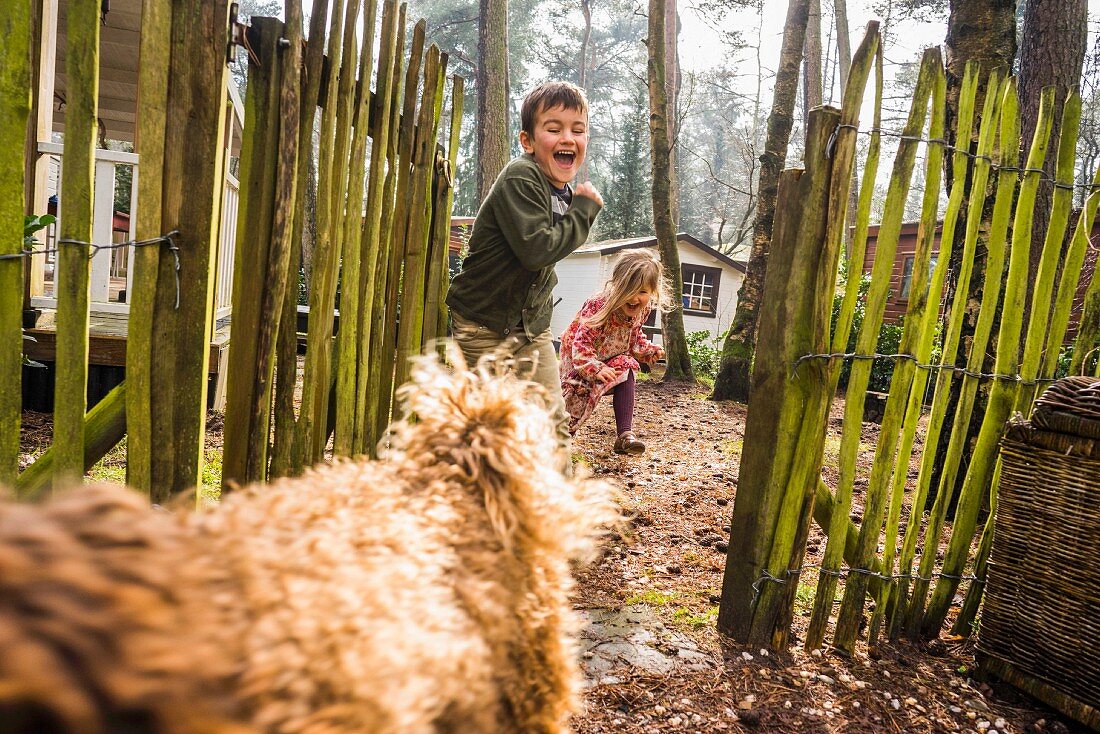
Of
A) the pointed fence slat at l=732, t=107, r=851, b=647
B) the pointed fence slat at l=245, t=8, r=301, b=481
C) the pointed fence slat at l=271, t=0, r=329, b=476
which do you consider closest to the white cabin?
the pointed fence slat at l=732, t=107, r=851, b=647

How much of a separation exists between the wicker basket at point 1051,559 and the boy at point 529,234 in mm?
2026

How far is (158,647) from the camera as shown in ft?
1.77

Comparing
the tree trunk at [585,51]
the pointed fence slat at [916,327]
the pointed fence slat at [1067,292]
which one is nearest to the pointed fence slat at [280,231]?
the pointed fence slat at [916,327]

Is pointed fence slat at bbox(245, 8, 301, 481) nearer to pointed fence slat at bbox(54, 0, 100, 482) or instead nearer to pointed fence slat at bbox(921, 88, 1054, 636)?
pointed fence slat at bbox(54, 0, 100, 482)

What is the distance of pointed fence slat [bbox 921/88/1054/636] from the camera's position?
126 inches

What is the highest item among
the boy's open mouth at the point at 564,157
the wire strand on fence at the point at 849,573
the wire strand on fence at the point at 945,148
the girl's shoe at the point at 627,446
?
the wire strand on fence at the point at 945,148

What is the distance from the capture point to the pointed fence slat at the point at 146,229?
Result: 204 cm

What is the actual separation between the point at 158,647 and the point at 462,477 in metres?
0.79

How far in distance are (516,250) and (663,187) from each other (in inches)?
380

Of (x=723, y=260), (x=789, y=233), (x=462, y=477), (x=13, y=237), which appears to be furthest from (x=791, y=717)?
(x=723, y=260)

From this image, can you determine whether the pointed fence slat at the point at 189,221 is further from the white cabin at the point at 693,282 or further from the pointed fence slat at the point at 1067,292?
the white cabin at the point at 693,282

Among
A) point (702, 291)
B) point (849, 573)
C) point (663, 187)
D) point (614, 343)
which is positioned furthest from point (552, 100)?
point (702, 291)

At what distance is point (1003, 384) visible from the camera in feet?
10.7

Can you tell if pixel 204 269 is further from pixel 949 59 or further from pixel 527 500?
pixel 949 59
